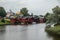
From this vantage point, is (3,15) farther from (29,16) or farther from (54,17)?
(54,17)

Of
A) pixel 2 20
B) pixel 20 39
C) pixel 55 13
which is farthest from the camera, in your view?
pixel 2 20

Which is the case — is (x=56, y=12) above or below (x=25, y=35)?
above

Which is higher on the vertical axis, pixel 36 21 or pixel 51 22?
pixel 51 22

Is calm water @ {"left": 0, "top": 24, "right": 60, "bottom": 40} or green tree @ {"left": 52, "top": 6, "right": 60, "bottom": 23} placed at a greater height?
green tree @ {"left": 52, "top": 6, "right": 60, "bottom": 23}

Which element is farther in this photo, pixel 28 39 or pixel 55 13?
pixel 55 13

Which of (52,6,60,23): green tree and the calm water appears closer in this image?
the calm water

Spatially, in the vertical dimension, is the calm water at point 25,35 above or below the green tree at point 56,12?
below

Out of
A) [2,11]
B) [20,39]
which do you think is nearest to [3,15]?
[2,11]

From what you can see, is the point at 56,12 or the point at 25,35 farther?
the point at 56,12

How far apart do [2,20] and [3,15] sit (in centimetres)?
220

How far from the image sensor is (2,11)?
86.5 feet

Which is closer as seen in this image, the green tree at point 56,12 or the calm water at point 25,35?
the calm water at point 25,35

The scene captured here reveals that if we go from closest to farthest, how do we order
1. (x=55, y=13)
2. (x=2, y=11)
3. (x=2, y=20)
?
(x=55, y=13) < (x=2, y=20) < (x=2, y=11)

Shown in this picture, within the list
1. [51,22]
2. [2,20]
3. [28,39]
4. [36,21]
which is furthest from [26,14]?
[28,39]
